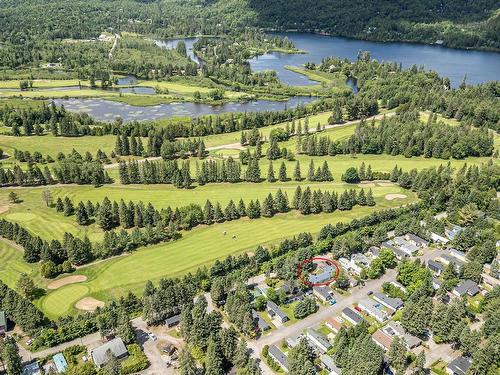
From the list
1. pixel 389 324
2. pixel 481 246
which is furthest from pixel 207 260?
pixel 481 246

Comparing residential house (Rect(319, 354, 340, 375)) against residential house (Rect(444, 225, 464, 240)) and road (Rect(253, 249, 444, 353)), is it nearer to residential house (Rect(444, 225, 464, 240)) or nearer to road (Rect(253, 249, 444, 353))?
road (Rect(253, 249, 444, 353))

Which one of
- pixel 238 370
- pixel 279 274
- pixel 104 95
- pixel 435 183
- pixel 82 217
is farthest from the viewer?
pixel 104 95

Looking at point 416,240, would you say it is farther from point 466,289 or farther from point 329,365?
point 329,365

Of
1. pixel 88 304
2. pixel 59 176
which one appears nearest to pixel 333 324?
pixel 88 304

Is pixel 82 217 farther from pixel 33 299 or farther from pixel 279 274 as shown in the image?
pixel 279 274

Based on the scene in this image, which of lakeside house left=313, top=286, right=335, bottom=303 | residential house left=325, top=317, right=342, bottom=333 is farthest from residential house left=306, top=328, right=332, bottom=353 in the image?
lakeside house left=313, top=286, right=335, bottom=303

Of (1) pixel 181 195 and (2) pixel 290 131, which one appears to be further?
(2) pixel 290 131
